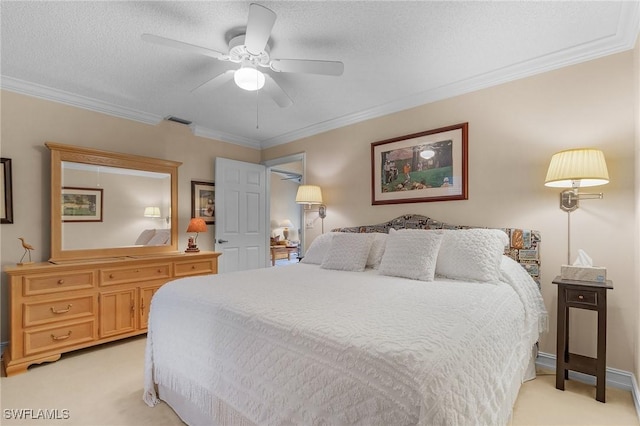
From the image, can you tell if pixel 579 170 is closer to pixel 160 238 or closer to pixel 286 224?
pixel 160 238

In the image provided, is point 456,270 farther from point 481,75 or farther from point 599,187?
point 481,75

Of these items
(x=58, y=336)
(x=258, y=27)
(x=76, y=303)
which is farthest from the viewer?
(x=76, y=303)

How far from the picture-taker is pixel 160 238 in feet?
11.9

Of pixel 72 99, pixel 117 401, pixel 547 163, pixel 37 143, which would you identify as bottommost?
pixel 117 401

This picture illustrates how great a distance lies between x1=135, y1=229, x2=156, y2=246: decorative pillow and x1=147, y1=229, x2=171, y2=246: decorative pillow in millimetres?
32

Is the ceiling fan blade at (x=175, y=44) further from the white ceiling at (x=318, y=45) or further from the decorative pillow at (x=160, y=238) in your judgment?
the decorative pillow at (x=160, y=238)

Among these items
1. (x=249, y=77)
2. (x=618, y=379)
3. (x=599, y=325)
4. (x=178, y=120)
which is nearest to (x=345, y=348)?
(x=249, y=77)

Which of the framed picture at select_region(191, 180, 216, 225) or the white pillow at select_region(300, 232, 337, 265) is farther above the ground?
the framed picture at select_region(191, 180, 216, 225)

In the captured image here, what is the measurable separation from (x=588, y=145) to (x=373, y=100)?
73.0 inches

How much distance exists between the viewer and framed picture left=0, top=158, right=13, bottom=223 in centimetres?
268

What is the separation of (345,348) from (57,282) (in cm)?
281

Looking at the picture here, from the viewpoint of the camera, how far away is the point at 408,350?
3.27 ft

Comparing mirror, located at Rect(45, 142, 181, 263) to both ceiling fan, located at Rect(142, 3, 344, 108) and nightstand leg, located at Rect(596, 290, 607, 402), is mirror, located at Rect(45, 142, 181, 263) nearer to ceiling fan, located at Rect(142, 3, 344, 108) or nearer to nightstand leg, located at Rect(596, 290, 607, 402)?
ceiling fan, located at Rect(142, 3, 344, 108)

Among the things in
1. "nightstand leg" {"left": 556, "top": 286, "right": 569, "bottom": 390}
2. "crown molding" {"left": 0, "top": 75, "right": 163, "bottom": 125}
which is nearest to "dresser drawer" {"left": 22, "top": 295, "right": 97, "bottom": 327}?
"crown molding" {"left": 0, "top": 75, "right": 163, "bottom": 125}
